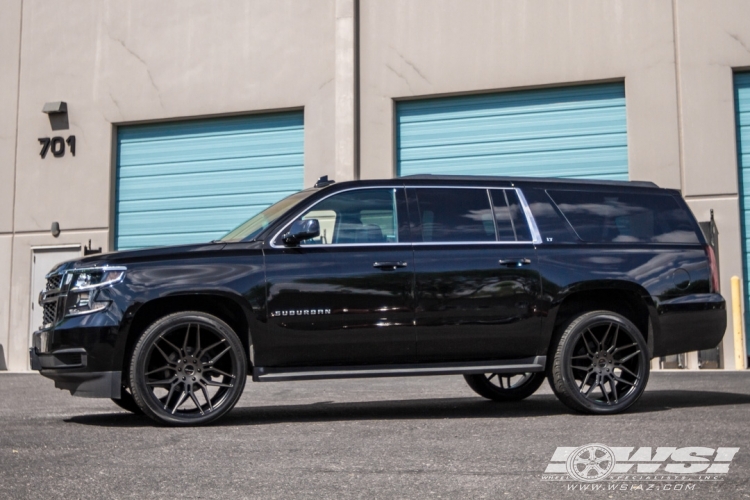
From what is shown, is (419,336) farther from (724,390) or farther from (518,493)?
(724,390)

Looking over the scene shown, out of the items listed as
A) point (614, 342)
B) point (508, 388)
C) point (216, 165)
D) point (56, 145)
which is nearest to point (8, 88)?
point (56, 145)

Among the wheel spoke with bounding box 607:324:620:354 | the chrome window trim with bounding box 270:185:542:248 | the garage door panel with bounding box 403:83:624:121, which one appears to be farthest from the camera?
the garage door panel with bounding box 403:83:624:121

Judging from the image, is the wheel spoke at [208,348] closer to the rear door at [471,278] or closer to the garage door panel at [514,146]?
Answer: the rear door at [471,278]

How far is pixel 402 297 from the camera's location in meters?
7.67

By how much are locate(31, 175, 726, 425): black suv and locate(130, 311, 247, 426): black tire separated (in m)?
0.01

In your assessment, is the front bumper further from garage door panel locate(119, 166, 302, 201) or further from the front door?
garage door panel locate(119, 166, 302, 201)

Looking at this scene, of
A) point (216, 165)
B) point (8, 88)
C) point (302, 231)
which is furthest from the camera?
point (8, 88)

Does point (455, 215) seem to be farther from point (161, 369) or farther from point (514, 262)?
point (161, 369)

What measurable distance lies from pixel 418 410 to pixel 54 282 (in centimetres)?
302

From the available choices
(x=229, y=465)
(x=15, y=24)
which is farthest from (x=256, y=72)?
(x=229, y=465)

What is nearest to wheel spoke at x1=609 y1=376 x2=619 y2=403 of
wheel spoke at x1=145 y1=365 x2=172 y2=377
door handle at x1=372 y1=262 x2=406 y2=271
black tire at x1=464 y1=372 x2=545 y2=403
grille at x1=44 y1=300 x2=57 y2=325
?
black tire at x1=464 y1=372 x2=545 y2=403

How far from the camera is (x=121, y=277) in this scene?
23.9 ft

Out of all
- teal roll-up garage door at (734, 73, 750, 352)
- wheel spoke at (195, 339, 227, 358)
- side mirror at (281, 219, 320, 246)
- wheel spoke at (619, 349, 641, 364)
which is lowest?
wheel spoke at (619, 349, 641, 364)

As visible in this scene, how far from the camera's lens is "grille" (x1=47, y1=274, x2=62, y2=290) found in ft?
24.8
